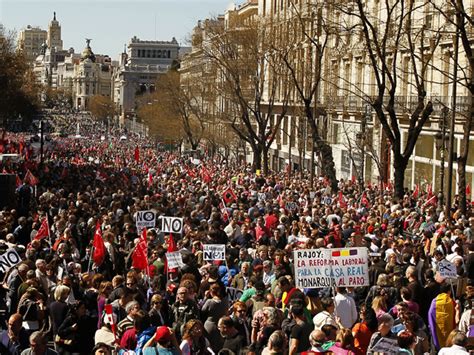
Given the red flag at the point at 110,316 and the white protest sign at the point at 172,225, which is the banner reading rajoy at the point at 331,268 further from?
the white protest sign at the point at 172,225

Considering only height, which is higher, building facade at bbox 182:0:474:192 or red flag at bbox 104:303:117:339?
building facade at bbox 182:0:474:192

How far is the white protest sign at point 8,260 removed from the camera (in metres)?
15.7

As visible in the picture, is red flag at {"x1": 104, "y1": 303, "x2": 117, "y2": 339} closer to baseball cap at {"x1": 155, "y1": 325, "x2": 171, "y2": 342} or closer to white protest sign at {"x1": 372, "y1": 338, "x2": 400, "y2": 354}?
baseball cap at {"x1": 155, "y1": 325, "x2": 171, "y2": 342}

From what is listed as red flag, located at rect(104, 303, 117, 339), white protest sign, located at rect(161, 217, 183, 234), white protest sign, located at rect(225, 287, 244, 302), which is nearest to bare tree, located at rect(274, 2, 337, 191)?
white protest sign, located at rect(161, 217, 183, 234)

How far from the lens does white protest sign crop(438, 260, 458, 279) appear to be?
15078 millimetres

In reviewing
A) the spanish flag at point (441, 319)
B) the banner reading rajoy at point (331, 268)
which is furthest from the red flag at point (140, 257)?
the spanish flag at point (441, 319)

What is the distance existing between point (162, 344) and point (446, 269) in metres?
5.74

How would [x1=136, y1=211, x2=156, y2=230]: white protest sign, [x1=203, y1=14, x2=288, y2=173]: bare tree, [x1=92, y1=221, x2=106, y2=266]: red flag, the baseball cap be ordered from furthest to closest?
[x1=203, y1=14, x2=288, y2=173]: bare tree, [x1=136, y1=211, x2=156, y2=230]: white protest sign, [x1=92, y1=221, x2=106, y2=266]: red flag, the baseball cap

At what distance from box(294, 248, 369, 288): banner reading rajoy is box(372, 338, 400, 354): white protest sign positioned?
2.85m

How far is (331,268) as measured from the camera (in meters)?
13.8

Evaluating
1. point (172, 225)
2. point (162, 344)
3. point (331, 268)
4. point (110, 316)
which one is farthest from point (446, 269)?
point (172, 225)

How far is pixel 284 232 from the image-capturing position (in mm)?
22156

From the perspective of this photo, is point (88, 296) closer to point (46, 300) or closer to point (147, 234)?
point (46, 300)

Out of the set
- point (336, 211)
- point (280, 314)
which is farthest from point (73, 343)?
point (336, 211)
